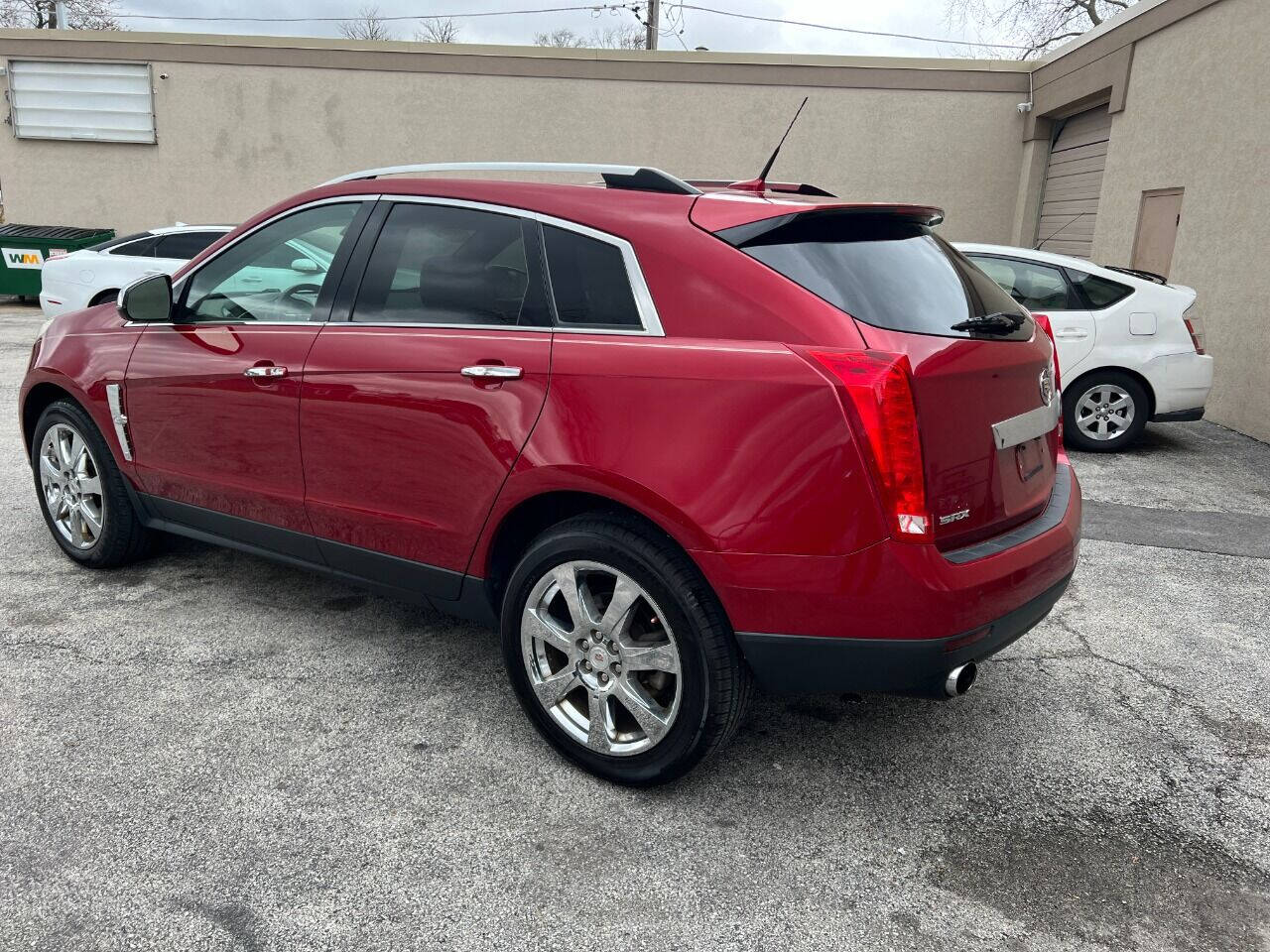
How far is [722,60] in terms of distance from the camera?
51.6 feet

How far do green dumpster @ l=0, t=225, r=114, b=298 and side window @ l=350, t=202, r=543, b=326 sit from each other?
15.0 m

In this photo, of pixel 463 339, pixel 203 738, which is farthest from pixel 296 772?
pixel 463 339

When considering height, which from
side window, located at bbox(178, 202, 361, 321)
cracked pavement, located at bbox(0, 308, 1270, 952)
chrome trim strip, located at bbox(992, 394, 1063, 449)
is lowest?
cracked pavement, located at bbox(0, 308, 1270, 952)

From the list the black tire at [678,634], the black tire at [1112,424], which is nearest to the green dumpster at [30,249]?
the black tire at [1112,424]

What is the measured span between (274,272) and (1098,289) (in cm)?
645

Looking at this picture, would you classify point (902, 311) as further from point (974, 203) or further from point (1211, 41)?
point (974, 203)

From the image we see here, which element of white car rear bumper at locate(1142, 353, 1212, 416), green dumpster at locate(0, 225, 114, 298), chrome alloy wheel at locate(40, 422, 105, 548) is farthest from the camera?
green dumpster at locate(0, 225, 114, 298)

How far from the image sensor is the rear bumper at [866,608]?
2.36 metres

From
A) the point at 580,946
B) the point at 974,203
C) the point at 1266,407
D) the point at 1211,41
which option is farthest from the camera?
the point at 974,203

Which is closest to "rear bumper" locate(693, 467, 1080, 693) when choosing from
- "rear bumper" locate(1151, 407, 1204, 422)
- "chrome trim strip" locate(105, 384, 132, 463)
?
"chrome trim strip" locate(105, 384, 132, 463)

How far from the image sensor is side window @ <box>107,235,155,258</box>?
427 inches

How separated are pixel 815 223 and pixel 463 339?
109cm

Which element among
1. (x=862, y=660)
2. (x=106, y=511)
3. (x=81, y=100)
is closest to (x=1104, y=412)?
(x=862, y=660)

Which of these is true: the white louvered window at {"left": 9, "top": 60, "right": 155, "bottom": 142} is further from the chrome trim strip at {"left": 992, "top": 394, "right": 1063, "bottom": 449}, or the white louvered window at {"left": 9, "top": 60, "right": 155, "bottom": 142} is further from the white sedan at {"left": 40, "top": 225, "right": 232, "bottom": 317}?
the chrome trim strip at {"left": 992, "top": 394, "right": 1063, "bottom": 449}
